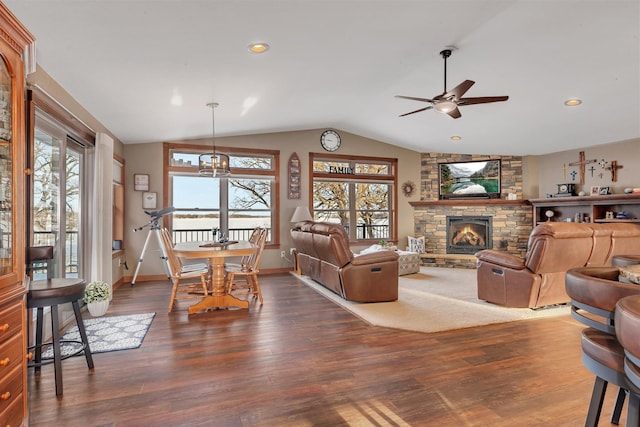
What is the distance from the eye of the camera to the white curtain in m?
4.30

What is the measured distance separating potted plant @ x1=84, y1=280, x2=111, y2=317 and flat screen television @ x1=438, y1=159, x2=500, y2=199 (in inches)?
271

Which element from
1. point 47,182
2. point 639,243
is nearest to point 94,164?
point 47,182

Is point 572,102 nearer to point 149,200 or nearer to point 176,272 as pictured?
A: point 176,272

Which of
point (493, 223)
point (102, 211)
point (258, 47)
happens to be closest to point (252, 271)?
point (102, 211)

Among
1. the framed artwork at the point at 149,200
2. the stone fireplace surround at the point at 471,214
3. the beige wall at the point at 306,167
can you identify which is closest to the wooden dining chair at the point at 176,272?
the beige wall at the point at 306,167

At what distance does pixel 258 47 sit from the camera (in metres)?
3.24

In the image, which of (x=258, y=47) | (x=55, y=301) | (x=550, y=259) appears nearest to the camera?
(x=55, y=301)

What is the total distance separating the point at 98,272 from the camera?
4305mm

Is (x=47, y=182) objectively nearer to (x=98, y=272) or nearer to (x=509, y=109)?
(x=98, y=272)

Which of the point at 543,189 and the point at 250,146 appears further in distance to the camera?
the point at 543,189

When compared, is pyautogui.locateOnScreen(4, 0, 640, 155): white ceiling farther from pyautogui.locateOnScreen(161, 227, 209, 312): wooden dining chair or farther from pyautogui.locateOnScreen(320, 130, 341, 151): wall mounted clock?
pyautogui.locateOnScreen(161, 227, 209, 312): wooden dining chair

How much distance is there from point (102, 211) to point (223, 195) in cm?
261

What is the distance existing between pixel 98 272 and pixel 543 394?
15.2 feet

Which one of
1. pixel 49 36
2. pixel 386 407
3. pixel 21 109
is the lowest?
pixel 386 407
